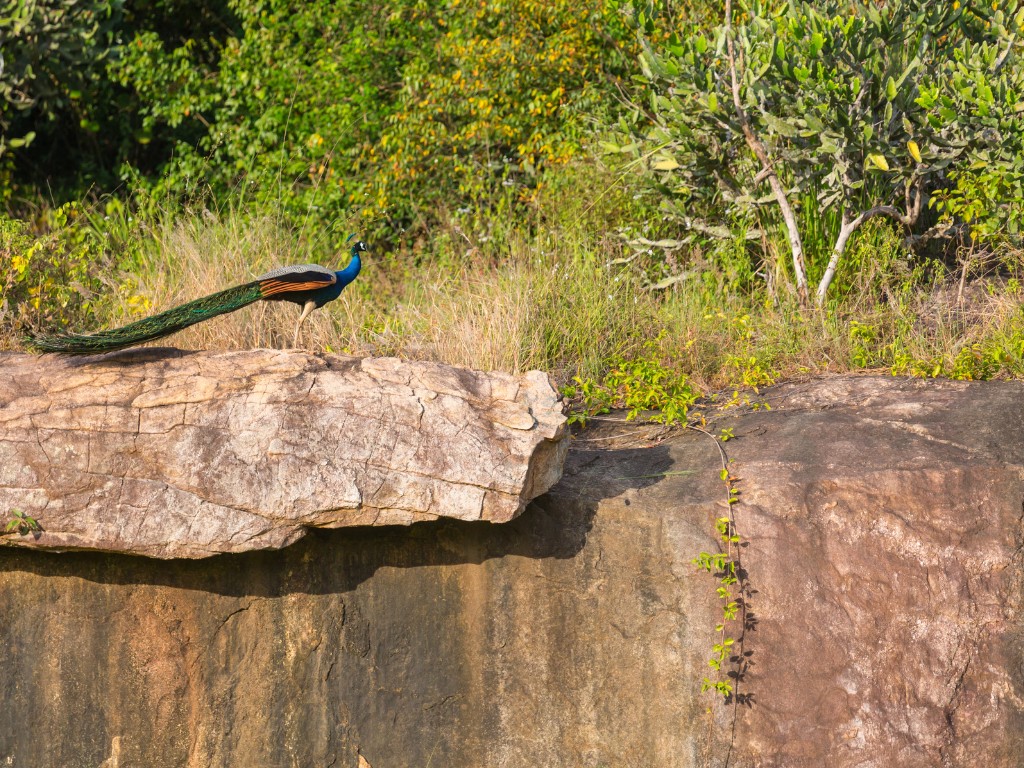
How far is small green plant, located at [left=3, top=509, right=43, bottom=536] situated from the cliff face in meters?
0.28

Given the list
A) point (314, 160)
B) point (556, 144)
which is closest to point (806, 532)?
point (556, 144)

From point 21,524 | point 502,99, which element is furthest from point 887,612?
point 502,99

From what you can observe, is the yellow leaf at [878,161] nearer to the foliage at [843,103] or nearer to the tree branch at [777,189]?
the foliage at [843,103]

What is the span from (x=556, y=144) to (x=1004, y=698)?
487 centimetres

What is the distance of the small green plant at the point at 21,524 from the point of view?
4.00 m

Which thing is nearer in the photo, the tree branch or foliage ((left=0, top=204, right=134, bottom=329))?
foliage ((left=0, top=204, right=134, bottom=329))

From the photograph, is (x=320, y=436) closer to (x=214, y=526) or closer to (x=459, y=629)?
(x=214, y=526)

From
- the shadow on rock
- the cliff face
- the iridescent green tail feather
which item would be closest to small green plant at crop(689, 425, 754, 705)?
the cliff face

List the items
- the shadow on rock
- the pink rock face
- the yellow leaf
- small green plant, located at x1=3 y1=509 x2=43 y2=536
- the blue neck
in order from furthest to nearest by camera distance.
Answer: the yellow leaf, the blue neck, the shadow on rock, the pink rock face, small green plant, located at x1=3 y1=509 x2=43 y2=536

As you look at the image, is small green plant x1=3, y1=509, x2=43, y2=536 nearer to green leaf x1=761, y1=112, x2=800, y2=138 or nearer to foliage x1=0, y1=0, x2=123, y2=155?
green leaf x1=761, y1=112, x2=800, y2=138

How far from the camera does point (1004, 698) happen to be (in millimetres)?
4156

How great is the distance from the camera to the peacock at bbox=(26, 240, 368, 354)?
420 centimetres

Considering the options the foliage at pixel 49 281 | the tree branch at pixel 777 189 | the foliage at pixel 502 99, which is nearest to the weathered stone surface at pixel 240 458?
the foliage at pixel 49 281

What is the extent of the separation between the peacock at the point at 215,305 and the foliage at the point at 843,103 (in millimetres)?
2344
